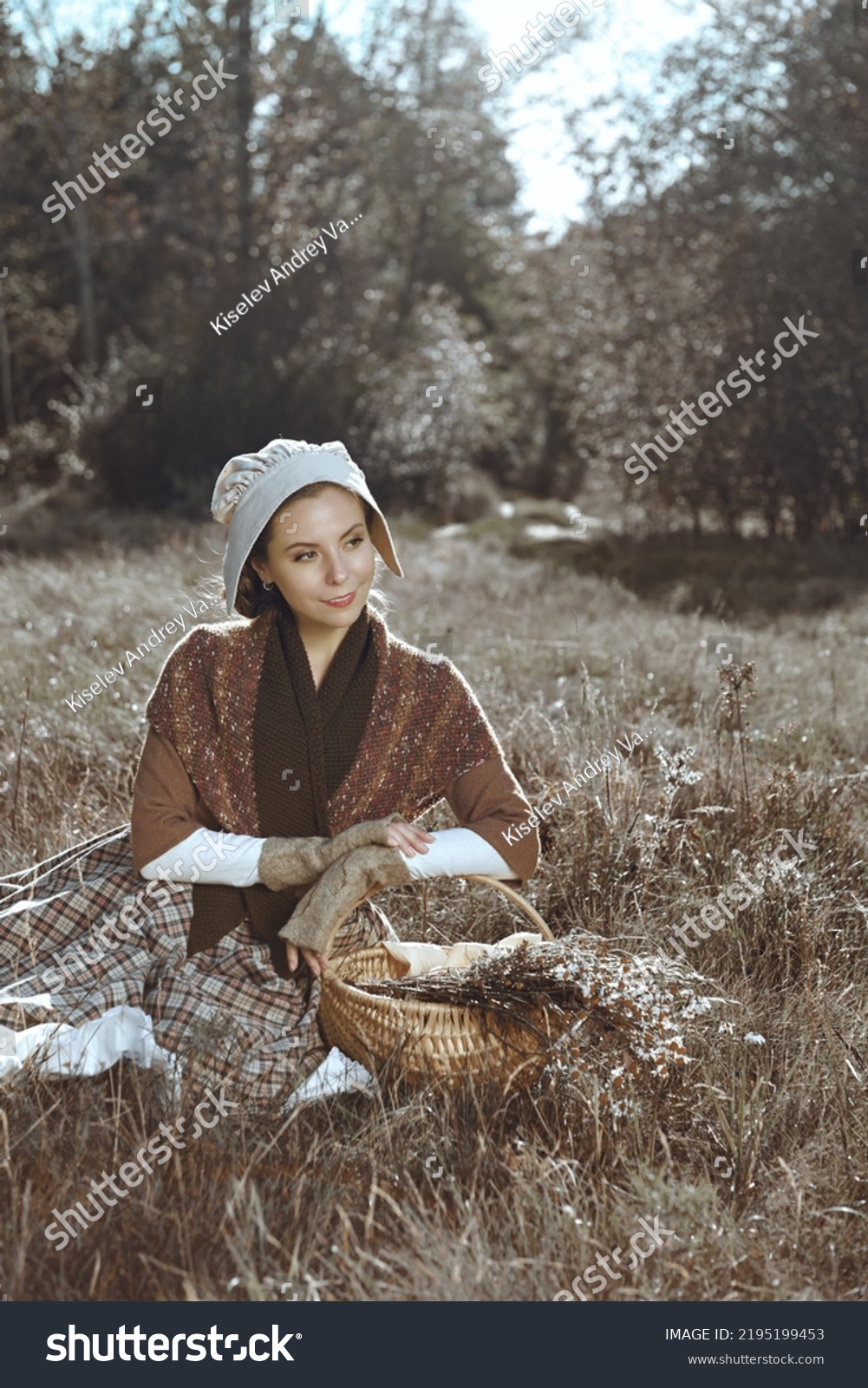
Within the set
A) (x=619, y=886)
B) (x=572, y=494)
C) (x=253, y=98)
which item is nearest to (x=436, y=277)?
(x=572, y=494)

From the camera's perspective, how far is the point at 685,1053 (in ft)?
8.70

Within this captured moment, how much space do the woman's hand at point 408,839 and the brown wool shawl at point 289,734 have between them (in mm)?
241

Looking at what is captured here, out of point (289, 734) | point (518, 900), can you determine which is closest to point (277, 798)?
point (289, 734)

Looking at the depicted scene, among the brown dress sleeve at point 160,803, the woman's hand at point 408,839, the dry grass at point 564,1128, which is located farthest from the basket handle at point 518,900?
the brown dress sleeve at point 160,803

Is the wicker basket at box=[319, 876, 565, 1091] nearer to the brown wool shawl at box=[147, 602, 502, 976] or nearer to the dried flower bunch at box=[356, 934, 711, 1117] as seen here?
the dried flower bunch at box=[356, 934, 711, 1117]

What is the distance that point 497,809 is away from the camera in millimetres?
2844

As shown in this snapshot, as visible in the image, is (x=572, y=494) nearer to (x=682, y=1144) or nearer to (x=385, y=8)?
(x=385, y=8)

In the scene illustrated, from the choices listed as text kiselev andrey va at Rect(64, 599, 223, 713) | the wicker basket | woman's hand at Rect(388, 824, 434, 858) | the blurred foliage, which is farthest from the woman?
the blurred foliage

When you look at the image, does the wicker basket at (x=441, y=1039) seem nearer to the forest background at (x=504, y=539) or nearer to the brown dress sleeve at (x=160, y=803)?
the forest background at (x=504, y=539)

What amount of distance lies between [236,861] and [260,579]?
647 millimetres

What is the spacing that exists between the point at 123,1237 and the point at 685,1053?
47.8 inches

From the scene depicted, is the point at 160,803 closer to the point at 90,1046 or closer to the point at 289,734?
the point at 289,734

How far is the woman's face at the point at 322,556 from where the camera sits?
8.81ft

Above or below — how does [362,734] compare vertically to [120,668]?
below
